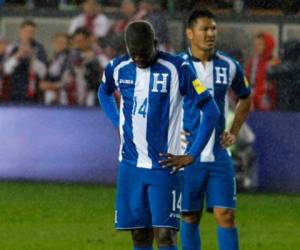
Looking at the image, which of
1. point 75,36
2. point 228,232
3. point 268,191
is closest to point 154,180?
point 228,232

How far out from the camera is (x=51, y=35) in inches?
781

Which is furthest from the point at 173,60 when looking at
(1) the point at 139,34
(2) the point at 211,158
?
(2) the point at 211,158

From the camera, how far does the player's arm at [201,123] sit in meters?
9.60

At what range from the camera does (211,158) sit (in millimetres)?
11203

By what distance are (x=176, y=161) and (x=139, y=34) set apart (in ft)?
2.97

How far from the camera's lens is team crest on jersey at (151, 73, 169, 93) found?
972 cm

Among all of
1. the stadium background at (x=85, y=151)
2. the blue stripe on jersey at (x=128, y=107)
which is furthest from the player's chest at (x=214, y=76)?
the stadium background at (x=85, y=151)

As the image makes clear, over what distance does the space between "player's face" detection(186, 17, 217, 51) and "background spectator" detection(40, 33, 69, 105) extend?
8195 millimetres

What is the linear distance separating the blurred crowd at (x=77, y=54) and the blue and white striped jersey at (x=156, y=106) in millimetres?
9016

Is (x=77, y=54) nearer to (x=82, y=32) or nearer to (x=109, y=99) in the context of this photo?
(x=82, y=32)

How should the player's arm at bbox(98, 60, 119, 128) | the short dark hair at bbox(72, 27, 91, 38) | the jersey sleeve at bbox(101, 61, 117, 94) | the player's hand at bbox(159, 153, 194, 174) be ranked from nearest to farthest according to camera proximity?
the player's hand at bbox(159, 153, 194, 174) → the jersey sleeve at bbox(101, 61, 117, 94) → the player's arm at bbox(98, 60, 119, 128) → the short dark hair at bbox(72, 27, 91, 38)

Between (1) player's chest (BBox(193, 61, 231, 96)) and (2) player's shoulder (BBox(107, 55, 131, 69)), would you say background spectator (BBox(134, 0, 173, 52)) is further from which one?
(2) player's shoulder (BBox(107, 55, 131, 69))

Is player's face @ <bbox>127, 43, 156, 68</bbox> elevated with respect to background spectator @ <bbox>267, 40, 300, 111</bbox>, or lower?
elevated

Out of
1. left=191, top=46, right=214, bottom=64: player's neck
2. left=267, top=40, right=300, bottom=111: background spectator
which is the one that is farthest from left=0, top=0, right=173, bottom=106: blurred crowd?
left=191, top=46, right=214, bottom=64: player's neck
